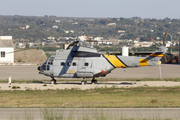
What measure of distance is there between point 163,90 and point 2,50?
47184mm

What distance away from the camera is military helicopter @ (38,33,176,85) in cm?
2961

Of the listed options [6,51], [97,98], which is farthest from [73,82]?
[6,51]

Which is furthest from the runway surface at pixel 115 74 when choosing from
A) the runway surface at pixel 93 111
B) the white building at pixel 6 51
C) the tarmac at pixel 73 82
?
the runway surface at pixel 93 111

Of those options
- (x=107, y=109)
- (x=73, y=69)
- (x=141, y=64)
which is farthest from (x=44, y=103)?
(x=141, y=64)

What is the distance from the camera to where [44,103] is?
20.0 m

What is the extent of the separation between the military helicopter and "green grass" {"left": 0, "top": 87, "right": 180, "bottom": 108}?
305cm

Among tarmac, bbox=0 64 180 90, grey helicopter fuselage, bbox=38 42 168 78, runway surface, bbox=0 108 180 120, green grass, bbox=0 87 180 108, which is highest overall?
grey helicopter fuselage, bbox=38 42 168 78

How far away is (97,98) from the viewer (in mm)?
22000

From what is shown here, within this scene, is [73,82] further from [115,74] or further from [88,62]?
[115,74]

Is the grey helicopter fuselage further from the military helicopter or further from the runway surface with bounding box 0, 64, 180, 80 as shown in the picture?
the runway surface with bounding box 0, 64, 180, 80

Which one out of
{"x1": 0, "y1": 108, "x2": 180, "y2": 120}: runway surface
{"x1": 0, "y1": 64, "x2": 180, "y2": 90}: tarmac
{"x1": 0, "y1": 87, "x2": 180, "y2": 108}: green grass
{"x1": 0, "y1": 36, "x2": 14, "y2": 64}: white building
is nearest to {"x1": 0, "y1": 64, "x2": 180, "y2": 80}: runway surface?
{"x1": 0, "y1": 64, "x2": 180, "y2": 90}: tarmac

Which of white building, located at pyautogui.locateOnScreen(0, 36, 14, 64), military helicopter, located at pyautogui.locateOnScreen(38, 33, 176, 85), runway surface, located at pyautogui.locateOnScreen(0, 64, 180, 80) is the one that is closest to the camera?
military helicopter, located at pyautogui.locateOnScreen(38, 33, 176, 85)

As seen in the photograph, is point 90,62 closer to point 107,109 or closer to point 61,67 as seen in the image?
point 61,67

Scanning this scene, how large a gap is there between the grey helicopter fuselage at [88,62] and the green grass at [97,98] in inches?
120
